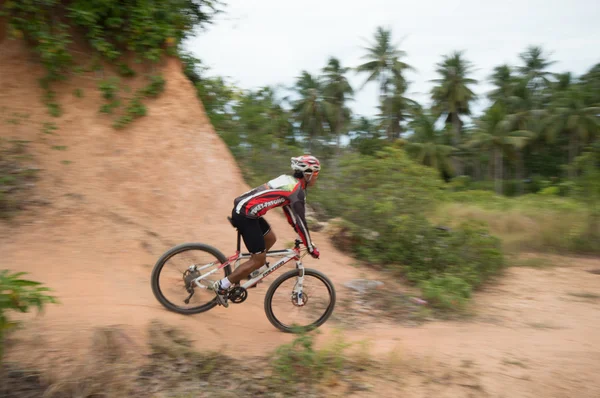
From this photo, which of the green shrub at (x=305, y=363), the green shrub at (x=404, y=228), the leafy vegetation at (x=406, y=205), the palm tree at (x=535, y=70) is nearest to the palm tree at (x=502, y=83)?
the palm tree at (x=535, y=70)

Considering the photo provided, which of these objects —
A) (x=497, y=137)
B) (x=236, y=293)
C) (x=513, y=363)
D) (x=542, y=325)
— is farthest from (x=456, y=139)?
(x=236, y=293)

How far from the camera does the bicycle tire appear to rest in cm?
518

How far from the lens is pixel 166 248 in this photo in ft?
23.1

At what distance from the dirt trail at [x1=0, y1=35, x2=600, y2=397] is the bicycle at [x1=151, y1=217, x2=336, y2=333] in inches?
6.1

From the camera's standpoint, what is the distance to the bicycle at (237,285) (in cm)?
521

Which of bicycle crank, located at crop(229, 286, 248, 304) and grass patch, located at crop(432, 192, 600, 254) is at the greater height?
grass patch, located at crop(432, 192, 600, 254)

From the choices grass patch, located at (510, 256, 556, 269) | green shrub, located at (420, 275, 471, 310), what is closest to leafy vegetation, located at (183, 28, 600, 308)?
green shrub, located at (420, 275, 471, 310)

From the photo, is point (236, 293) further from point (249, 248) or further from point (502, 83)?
point (502, 83)

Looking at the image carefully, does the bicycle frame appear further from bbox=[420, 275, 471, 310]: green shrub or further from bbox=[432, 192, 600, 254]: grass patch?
bbox=[432, 192, 600, 254]: grass patch

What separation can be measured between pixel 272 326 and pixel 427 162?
33736mm

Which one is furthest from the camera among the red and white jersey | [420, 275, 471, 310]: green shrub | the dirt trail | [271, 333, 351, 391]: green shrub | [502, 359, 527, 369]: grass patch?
[420, 275, 471, 310]: green shrub

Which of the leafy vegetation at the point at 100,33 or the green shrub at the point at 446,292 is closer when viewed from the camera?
the green shrub at the point at 446,292

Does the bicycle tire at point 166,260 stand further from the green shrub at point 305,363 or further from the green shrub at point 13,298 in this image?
the green shrub at point 13,298

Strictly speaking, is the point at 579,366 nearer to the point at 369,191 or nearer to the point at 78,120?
the point at 369,191
